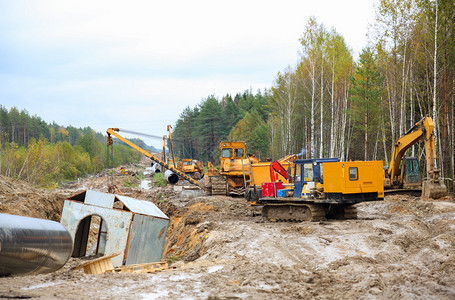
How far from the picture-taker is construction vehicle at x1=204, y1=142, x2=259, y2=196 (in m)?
26.2

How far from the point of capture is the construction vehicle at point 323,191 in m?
13.7

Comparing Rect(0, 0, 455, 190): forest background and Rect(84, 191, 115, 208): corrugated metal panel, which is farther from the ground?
Rect(0, 0, 455, 190): forest background

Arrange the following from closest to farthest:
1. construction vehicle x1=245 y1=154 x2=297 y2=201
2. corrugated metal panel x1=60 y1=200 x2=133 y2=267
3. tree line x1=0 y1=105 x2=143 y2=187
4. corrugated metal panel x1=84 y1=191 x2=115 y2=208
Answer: corrugated metal panel x1=60 y1=200 x2=133 y2=267, corrugated metal panel x1=84 y1=191 x2=115 y2=208, construction vehicle x1=245 y1=154 x2=297 y2=201, tree line x1=0 y1=105 x2=143 y2=187

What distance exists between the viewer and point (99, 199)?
12.0 m

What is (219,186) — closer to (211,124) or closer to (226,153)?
(226,153)

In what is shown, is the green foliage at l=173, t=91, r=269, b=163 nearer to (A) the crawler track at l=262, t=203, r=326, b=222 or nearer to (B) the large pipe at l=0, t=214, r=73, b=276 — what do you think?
(A) the crawler track at l=262, t=203, r=326, b=222

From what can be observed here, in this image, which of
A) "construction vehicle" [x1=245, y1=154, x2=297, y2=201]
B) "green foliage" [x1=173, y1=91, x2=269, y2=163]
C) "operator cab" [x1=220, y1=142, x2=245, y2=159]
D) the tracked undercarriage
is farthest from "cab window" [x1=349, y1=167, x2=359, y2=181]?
"green foliage" [x1=173, y1=91, x2=269, y2=163]

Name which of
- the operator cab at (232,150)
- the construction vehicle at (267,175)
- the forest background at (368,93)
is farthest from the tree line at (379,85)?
the construction vehicle at (267,175)

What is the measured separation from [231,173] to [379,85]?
514 inches

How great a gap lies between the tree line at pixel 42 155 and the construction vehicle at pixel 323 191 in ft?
30.3

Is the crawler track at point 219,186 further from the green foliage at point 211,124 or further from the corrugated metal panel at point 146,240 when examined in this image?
the green foliage at point 211,124

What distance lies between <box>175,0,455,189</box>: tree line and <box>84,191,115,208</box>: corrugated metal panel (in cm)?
1551

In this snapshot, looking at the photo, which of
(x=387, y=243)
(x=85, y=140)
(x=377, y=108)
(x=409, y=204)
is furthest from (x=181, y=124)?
(x=387, y=243)

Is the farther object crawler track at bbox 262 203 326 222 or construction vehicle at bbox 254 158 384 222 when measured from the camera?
crawler track at bbox 262 203 326 222
